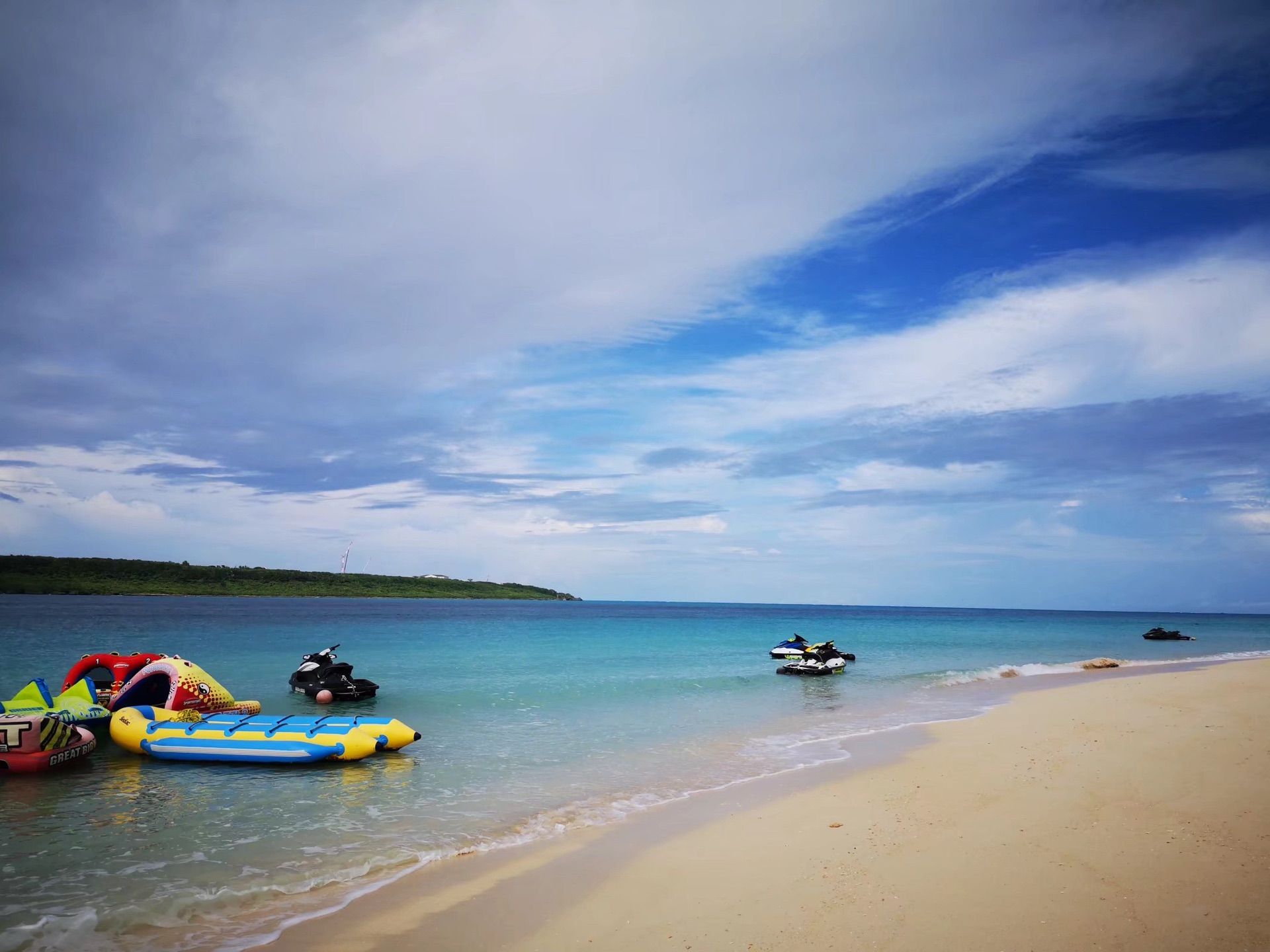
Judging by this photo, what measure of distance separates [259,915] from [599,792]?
578 cm

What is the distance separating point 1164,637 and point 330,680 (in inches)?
2823

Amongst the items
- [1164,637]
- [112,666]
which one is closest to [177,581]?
[112,666]

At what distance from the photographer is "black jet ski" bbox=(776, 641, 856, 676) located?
103 feet

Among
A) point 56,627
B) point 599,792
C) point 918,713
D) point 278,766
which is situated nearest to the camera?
point 599,792

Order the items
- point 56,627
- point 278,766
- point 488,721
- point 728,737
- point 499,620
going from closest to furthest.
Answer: point 278,766 < point 728,737 < point 488,721 < point 56,627 < point 499,620

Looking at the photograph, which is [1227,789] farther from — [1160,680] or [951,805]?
[1160,680]

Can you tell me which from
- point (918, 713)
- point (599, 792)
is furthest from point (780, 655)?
point (599, 792)

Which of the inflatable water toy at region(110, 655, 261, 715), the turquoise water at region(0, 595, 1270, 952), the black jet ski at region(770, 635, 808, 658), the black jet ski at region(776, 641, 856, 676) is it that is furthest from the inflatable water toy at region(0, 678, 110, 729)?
the black jet ski at region(770, 635, 808, 658)

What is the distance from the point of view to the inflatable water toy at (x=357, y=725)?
14500 mm

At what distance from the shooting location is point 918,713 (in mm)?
20422

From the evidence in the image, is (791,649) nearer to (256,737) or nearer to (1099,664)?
(1099,664)

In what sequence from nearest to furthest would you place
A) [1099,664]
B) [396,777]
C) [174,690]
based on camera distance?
[396,777] → [174,690] → [1099,664]

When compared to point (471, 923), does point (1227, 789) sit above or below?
above

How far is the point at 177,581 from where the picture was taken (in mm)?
121688
